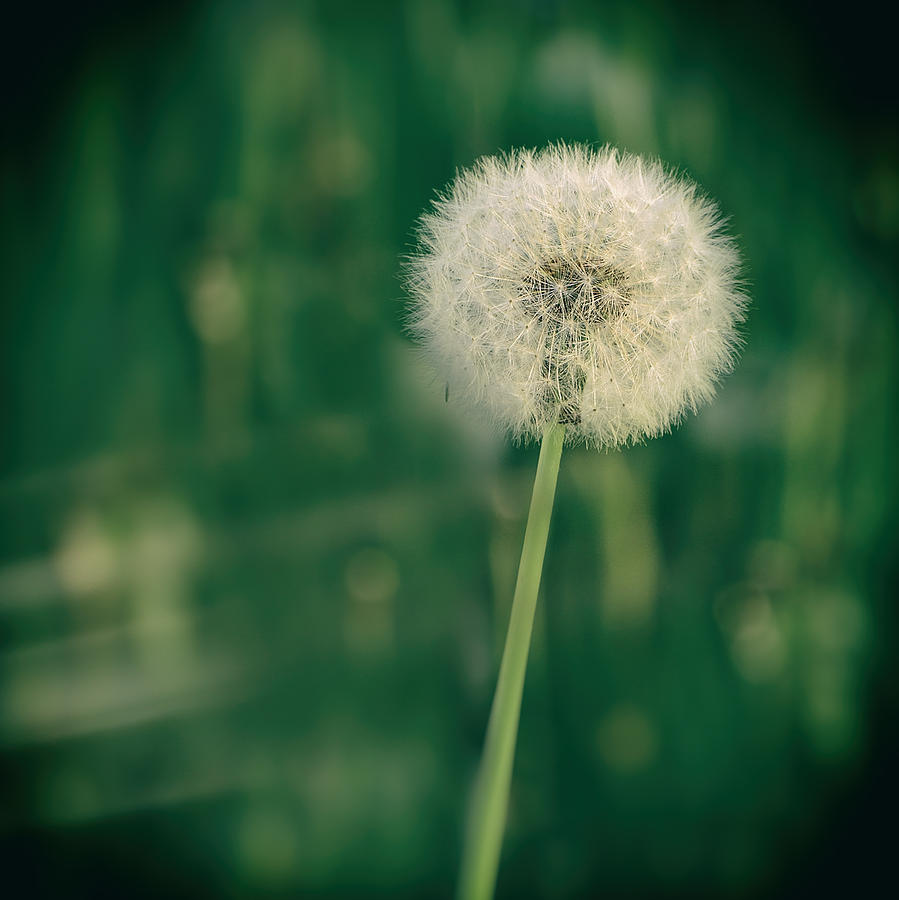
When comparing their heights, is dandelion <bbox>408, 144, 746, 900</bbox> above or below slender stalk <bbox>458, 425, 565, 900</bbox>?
above

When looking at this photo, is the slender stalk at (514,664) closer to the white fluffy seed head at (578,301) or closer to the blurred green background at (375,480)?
the white fluffy seed head at (578,301)

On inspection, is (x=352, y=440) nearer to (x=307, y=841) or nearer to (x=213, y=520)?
(x=213, y=520)

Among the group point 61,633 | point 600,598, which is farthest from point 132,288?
point 600,598

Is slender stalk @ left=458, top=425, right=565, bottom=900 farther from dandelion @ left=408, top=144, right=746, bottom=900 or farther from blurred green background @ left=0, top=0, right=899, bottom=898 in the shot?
blurred green background @ left=0, top=0, right=899, bottom=898

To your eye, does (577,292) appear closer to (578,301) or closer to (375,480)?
(578,301)

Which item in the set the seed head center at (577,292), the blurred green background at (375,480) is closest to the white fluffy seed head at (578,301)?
the seed head center at (577,292)

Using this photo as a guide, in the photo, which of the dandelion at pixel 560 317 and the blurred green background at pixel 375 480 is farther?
the blurred green background at pixel 375 480

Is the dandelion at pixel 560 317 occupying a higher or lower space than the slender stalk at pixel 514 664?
higher

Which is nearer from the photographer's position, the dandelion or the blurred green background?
the dandelion

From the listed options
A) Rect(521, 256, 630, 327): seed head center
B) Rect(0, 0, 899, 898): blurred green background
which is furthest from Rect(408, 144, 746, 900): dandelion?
Rect(0, 0, 899, 898): blurred green background
